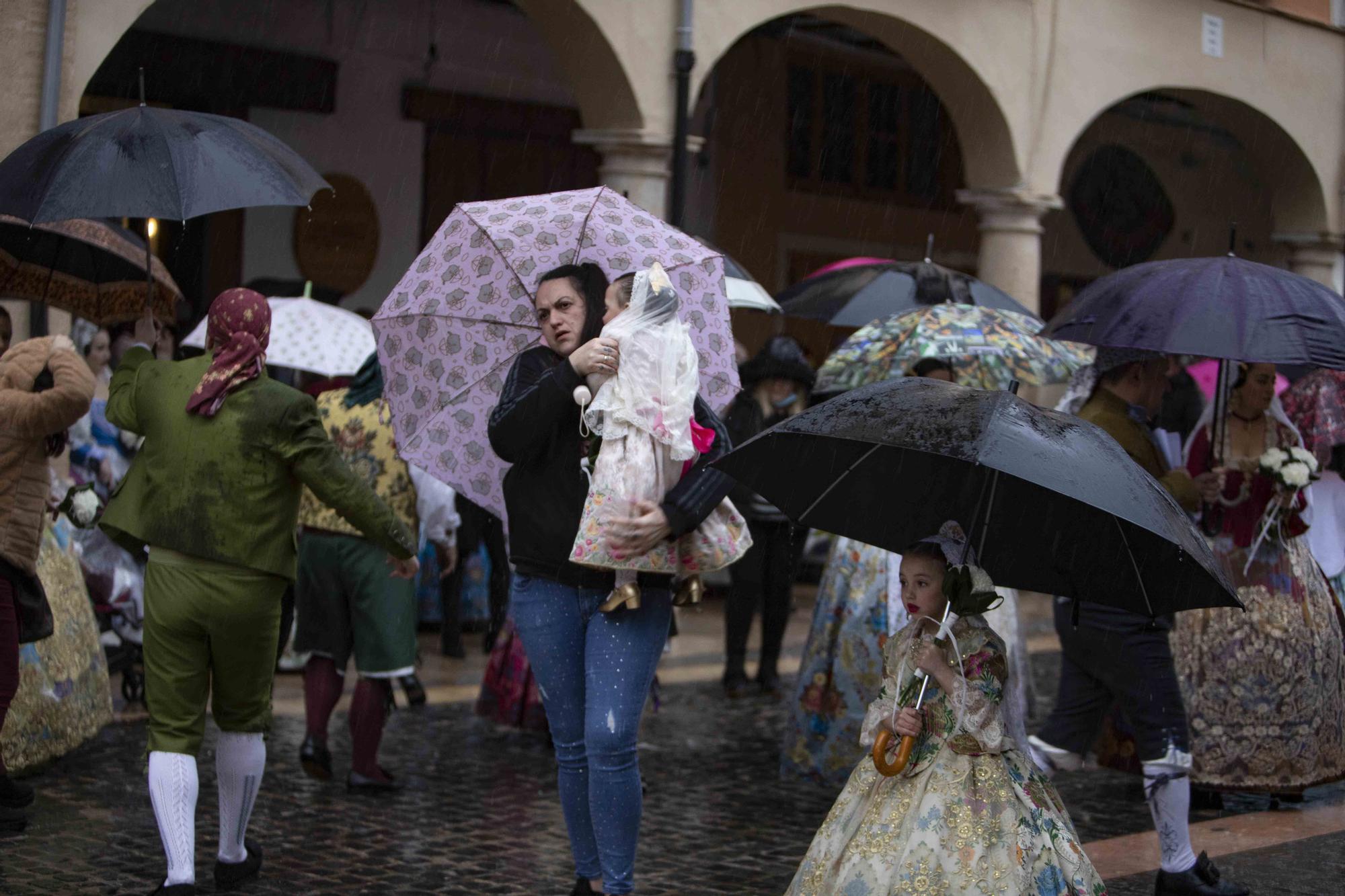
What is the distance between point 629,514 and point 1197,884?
222 centimetres

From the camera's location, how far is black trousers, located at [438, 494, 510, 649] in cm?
1018

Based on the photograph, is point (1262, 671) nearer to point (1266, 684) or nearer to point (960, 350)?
point (1266, 684)

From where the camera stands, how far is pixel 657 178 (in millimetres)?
10945

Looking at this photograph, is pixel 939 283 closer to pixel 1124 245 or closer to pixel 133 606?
pixel 133 606

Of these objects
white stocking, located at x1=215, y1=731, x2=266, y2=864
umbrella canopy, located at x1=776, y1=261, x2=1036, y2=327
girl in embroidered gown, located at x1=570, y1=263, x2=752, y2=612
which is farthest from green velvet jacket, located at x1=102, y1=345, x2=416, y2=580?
umbrella canopy, located at x1=776, y1=261, x2=1036, y2=327

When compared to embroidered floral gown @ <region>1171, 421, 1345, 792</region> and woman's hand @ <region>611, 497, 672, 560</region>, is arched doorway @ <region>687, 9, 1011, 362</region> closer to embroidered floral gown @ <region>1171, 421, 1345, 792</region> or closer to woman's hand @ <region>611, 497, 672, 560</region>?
embroidered floral gown @ <region>1171, 421, 1345, 792</region>

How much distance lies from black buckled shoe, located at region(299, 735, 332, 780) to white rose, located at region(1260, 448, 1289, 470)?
3.79 m

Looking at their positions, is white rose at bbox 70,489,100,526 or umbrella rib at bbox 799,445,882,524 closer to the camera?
umbrella rib at bbox 799,445,882,524

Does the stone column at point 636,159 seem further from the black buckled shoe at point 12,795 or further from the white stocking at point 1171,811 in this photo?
the white stocking at point 1171,811

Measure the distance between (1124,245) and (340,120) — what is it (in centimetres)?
1074

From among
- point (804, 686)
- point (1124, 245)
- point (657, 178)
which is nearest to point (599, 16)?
point (657, 178)

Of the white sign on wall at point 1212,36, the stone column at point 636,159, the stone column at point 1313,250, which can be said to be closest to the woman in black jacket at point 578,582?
the stone column at point 636,159

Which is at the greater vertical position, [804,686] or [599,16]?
[599,16]

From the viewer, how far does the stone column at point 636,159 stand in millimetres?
10836
